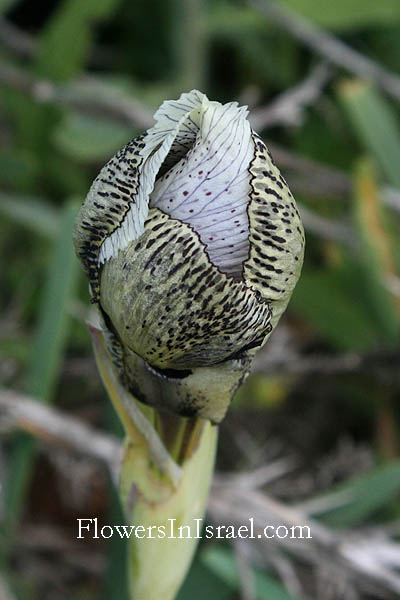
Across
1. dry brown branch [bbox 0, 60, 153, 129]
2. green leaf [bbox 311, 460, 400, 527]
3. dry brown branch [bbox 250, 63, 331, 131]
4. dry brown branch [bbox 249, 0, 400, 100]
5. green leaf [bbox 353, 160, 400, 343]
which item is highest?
dry brown branch [bbox 249, 0, 400, 100]

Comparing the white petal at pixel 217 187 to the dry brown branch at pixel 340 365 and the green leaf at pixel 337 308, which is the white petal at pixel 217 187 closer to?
the dry brown branch at pixel 340 365

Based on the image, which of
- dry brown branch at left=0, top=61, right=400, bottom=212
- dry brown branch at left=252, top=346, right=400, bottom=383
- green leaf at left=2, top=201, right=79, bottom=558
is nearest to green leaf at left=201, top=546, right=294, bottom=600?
green leaf at left=2, top=201, right=79, bottom=558

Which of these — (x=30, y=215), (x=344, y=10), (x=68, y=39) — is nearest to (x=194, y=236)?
(x=30, y=215)

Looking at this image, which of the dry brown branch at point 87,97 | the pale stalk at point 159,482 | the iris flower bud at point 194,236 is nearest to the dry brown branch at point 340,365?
the dry brown branch at point 87,97

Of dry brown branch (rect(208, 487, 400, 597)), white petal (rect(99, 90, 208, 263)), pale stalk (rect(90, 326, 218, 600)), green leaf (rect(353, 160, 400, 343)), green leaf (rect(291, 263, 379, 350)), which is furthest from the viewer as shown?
green leaf (rect(291, 263, 379, 350))

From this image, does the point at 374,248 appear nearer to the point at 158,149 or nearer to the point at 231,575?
the point at 231,575

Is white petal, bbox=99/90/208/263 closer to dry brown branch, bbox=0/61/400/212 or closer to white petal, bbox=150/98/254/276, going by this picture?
white petal, bbox=150/98/254/276
